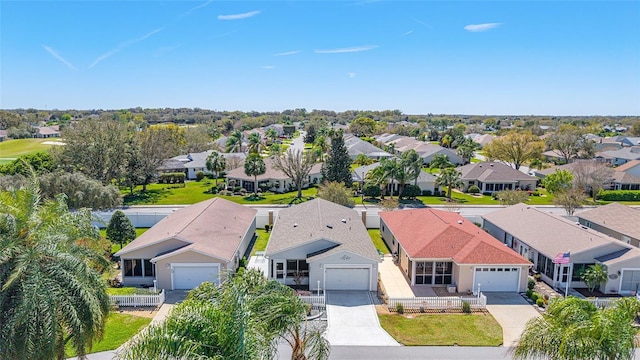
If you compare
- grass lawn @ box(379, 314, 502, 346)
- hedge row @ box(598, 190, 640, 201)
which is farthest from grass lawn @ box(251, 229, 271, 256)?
Result: hedge row @ box(598, 190, 640, 201)

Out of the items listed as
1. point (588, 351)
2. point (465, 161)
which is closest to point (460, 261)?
point (588, 351)

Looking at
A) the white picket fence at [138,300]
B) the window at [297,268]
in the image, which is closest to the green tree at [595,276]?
the window at [297,268]

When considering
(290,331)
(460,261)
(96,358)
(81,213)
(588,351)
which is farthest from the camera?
(460,261)

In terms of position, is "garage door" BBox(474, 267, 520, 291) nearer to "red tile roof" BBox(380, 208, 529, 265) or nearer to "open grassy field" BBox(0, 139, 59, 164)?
"red tile roof" BBox(380, 208, 529, 265)

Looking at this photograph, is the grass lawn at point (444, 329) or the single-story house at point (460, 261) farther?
the single-story house at point (460, 261)

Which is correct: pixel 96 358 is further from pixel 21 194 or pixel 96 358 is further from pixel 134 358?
pixel 134 358

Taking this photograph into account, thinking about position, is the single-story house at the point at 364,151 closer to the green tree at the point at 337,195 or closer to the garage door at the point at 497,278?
the green tree at the point at 337,195
